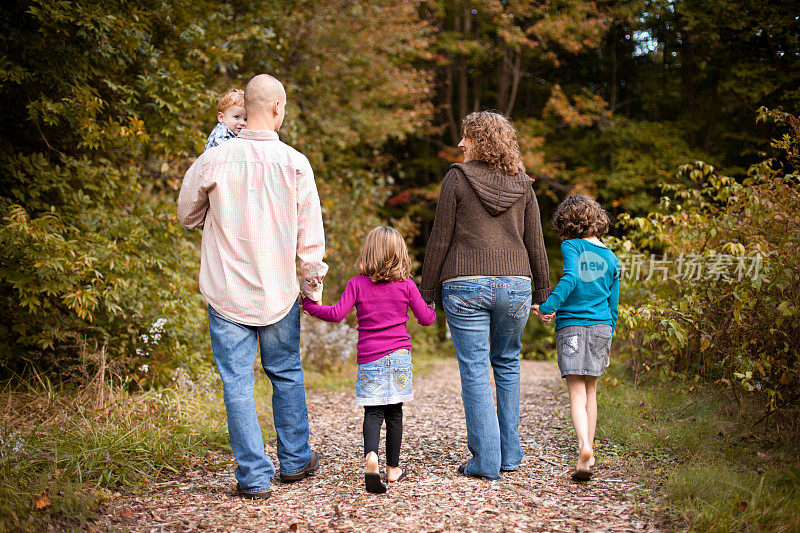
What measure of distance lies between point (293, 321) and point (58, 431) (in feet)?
5.13

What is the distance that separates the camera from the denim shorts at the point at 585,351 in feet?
10.6

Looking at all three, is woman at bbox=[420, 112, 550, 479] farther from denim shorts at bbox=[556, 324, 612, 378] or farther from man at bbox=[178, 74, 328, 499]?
man at bbox=[178, 74, 328, 499]

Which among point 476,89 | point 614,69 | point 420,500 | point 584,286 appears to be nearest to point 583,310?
point 584,286

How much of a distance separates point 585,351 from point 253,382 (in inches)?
66.1

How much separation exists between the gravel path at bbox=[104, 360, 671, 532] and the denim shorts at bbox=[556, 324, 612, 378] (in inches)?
A: 22.9

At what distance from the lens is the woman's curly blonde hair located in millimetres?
3178

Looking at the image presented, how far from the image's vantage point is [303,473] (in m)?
3.32

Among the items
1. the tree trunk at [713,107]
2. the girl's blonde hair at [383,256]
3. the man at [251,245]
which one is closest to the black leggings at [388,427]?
the man at [251,245]

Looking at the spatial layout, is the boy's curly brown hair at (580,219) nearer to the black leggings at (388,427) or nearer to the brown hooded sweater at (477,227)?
the brown hooded sweater at (477,227)

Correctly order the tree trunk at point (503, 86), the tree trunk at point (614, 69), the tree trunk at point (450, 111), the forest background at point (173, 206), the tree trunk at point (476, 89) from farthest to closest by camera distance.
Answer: the tree trunk at point (476, 89) < the tree trunk at point (450, 111) < the tree trunk at point (503, 86) < the tree trunk at point (614, 69) < the forest background at point (173, 206)

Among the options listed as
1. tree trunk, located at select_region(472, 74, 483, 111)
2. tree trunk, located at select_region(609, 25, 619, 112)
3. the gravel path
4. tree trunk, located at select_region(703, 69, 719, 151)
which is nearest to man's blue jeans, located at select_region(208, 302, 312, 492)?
the gravel path

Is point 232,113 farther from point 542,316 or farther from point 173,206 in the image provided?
point 173,206

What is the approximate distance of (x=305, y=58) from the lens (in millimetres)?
10203

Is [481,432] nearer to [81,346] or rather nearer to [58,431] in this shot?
[58,431]
